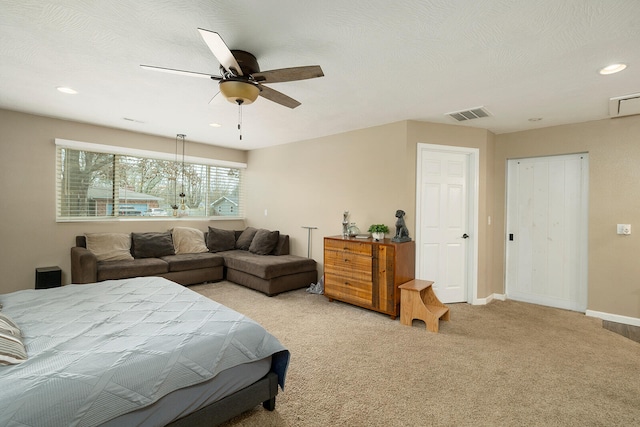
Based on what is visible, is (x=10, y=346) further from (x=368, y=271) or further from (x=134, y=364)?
(x=368, y=271)

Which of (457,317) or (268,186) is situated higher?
(268,186)

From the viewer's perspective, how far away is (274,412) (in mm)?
1961

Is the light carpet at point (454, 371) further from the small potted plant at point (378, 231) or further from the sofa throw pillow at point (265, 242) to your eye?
the sofa throw pillow at point (265, 242)

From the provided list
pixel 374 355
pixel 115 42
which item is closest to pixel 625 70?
pixel 374 355

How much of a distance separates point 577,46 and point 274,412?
3.31 meters

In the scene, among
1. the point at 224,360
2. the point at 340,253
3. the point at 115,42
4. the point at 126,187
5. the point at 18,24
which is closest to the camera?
the point at 224,360

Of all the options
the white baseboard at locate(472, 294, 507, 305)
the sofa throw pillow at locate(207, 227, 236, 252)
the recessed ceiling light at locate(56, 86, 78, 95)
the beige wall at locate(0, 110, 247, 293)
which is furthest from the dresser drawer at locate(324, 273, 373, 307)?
the beige wall at locate(0, 110, 247, 293)

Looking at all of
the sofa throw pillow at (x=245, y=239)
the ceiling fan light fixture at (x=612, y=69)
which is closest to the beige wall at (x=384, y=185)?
the sofa throw pillow at (x=245, y=239)

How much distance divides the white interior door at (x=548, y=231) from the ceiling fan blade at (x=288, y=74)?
3940 mm

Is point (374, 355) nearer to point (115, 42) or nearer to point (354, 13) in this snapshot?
point (354, 13)

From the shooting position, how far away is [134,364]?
1460mm

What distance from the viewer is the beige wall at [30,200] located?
403 cm

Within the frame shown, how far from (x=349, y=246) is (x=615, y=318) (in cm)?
336

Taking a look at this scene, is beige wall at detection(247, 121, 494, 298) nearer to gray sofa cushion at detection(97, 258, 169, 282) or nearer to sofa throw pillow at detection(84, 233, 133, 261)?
gray sofa cushion at detection(97, 258, 169, 282)
